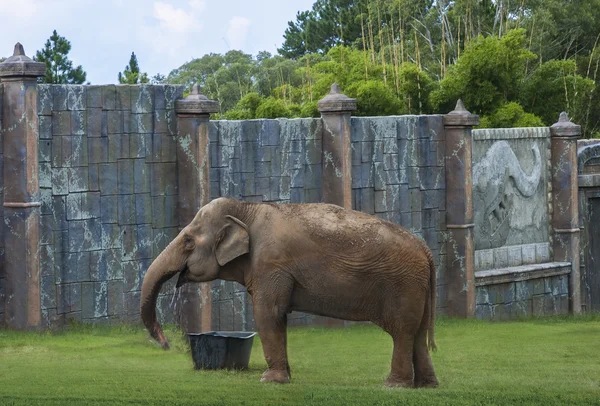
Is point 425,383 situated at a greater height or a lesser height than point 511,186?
lesser

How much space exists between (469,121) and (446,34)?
81.8ft

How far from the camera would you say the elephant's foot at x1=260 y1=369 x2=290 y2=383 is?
470 inches

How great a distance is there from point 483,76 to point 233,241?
1376 centimetres

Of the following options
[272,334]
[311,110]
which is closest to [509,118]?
[311,110]

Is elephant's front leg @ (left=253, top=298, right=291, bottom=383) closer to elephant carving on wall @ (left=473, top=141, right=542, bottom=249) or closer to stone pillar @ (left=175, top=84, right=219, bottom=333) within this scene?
stone pillar @ (left=175, top=84, right=219, bottom=333)

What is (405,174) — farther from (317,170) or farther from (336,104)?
(336,104)

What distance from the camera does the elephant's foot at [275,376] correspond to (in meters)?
11.9

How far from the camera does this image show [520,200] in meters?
20.5

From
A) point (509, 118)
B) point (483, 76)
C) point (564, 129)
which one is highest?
point (483, 76)

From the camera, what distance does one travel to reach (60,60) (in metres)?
44.5

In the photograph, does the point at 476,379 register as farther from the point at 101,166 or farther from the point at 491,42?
the point at 491,42

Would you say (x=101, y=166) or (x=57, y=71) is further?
(x=57, y=71)

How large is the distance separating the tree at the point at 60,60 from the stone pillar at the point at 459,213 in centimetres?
2640

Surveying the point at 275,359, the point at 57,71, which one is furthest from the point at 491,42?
the point at 57,71
